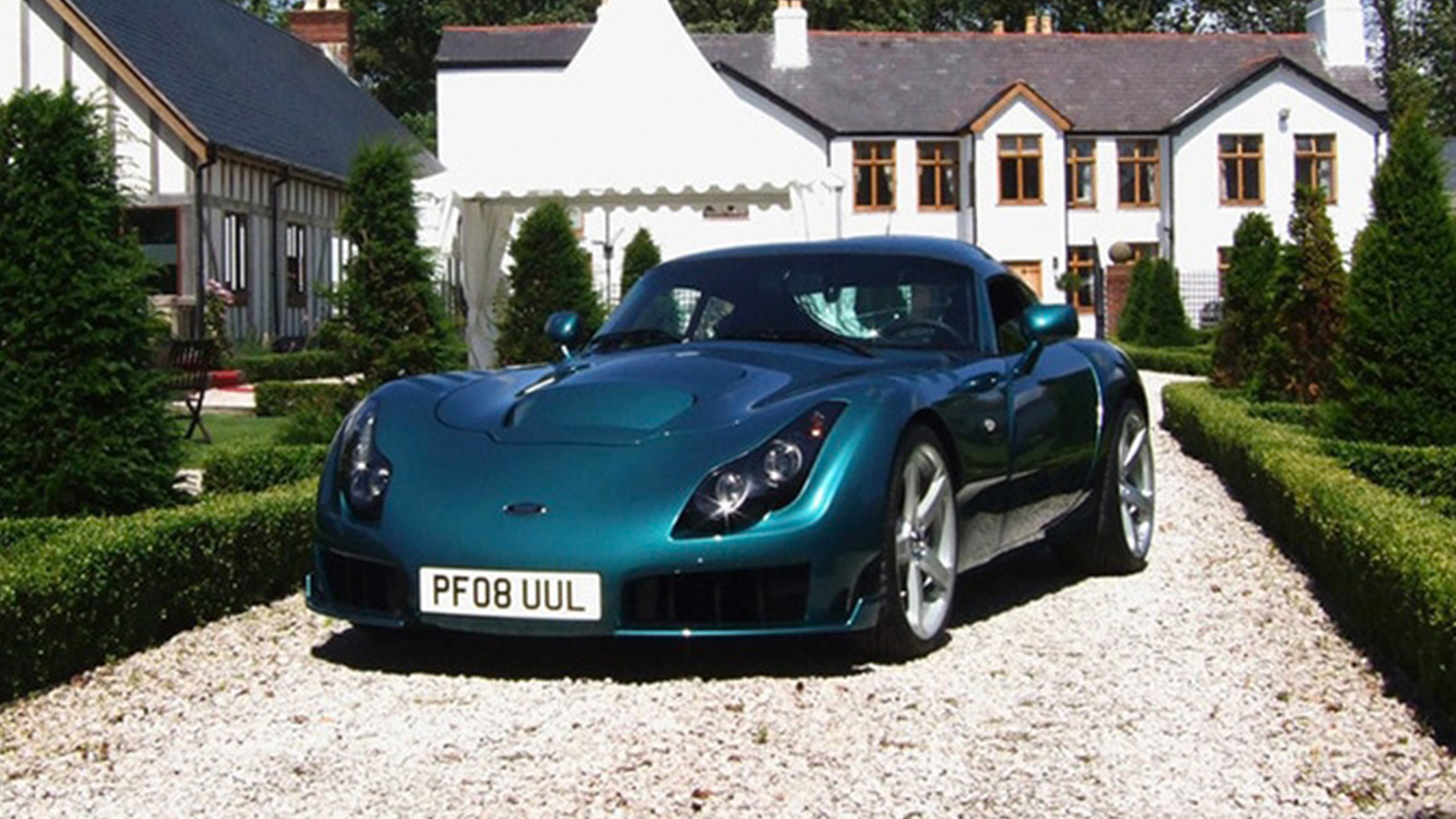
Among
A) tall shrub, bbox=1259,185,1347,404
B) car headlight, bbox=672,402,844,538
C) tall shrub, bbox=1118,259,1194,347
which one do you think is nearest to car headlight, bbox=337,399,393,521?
car headlight, bbox=672,402,844,538

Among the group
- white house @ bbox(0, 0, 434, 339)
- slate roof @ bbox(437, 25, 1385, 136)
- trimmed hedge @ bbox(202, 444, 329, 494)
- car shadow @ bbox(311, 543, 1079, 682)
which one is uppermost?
slate roof @ bbox(437, 25, 1385, 136)

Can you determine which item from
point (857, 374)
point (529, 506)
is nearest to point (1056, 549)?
point (857, 374)

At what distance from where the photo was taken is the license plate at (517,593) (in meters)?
5.15

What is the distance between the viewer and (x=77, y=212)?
25.2 ft

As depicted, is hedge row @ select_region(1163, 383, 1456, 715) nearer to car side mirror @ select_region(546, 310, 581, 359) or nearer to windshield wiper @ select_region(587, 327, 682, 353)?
windshield wiper @ select_region(587, 327, 682, 353)

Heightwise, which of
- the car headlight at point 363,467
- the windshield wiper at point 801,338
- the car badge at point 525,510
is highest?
the windshield wiper at point 801,338

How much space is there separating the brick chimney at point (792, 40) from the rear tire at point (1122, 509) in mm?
40289

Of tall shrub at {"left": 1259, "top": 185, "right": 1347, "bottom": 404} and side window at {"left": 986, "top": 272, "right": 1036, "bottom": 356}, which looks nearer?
side window at {"left": 986, "top": 272, "right": 1036, "bottom": 356}

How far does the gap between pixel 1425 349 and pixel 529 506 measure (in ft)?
23.5

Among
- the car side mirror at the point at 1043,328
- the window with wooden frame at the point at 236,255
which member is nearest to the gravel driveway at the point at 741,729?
the car side mirror at the point at 1043,328

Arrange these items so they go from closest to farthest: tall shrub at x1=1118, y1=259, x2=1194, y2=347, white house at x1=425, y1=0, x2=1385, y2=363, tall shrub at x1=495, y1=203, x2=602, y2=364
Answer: tall shrub at x1=495, y1=203, x2=602, y2=364, tall shrub at x1=1118, y1=259, x2=1194, y2=347, white house at x1=425, y1=0, x2=1385, y2=363

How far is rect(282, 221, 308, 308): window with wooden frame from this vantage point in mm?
31078

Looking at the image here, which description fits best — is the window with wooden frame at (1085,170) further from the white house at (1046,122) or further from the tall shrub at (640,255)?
the tall shrub at (640,255)

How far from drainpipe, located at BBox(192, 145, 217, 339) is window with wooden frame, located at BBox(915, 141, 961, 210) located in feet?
77.6
